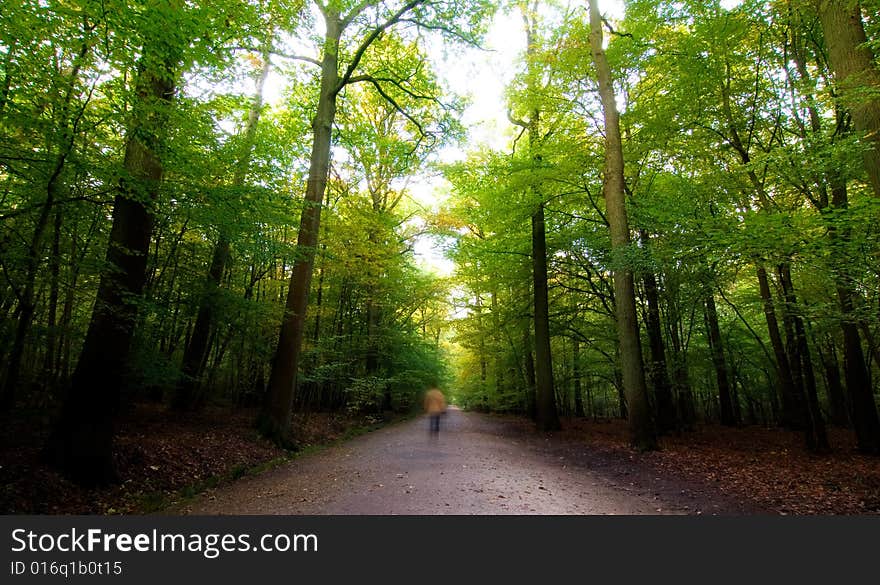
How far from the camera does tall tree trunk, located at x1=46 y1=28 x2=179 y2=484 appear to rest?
4.62 meters

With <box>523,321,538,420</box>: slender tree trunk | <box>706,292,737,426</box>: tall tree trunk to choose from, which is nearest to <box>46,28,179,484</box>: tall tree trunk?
<box>706,292,737,426</box>: tall tree trunk

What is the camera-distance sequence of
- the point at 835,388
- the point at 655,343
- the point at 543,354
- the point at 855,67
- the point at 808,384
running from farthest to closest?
the point at 835,388 → the point at 543,354 → the point at 655,343 → the point at 808,384 → the point at 855,67

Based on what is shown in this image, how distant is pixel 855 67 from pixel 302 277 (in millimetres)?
10834

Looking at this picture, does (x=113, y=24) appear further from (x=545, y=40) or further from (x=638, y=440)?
(x=545, y=40)

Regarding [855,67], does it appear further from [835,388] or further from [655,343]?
[835,388]

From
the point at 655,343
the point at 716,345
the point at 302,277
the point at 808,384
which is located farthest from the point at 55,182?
the point at 716,345

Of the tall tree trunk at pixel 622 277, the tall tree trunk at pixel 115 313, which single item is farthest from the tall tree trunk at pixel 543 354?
the tall tree trunk at pixel 115 313

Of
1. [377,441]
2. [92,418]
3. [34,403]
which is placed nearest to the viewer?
[92,418]

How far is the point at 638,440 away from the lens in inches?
338

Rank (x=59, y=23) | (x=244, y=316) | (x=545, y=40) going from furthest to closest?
(x=545, y=40), (x=244, y=316), (x=59, y=23)

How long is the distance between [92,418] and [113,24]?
5062 millimetres

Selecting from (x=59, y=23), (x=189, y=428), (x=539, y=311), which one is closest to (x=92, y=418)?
(x=189, y=428)

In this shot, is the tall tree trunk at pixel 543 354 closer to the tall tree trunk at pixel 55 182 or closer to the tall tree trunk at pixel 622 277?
the tall tree trunk at pixel 622 277

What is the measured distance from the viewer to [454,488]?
5.24m
